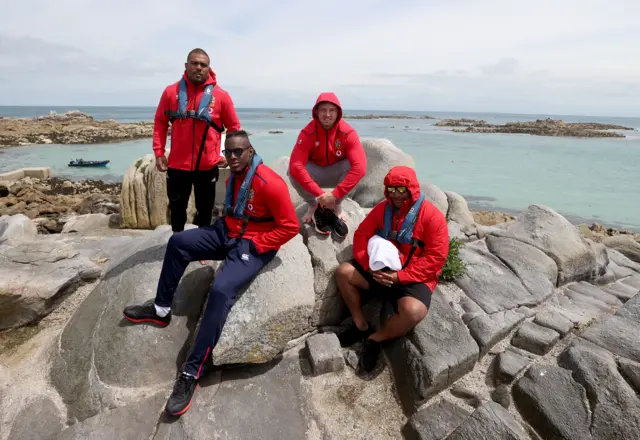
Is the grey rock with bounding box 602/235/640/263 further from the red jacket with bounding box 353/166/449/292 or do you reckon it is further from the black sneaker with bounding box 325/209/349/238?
the black sneaker with bounding box 325/209/349/238

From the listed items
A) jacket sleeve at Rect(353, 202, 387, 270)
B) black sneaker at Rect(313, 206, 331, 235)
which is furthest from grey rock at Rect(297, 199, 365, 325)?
jacket sleeve at Rect(353, 202, 387, 270)

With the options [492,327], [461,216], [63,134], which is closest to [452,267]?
[492,327]

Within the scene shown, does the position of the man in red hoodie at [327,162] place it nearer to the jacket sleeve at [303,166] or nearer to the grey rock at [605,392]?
the jacket sleeve at [303,166]

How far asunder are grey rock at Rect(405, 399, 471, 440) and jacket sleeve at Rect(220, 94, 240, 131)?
4124mm

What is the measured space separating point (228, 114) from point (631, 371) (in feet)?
17.8

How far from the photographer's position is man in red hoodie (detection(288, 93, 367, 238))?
525 cm

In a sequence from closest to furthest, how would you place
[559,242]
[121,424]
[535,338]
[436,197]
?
1. [121,424]
2. [535,338]
3. [559,242]
4. [436,197]

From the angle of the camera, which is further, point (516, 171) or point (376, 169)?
point (516, 171)

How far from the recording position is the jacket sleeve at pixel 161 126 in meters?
5.05

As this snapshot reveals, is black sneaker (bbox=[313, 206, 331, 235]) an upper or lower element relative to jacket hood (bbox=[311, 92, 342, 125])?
lower

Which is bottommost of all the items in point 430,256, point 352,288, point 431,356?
point 431,356

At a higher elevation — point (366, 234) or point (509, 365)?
point (366, 234)

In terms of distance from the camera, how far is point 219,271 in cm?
444

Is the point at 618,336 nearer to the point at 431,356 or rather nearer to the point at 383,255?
the point at 431,356
